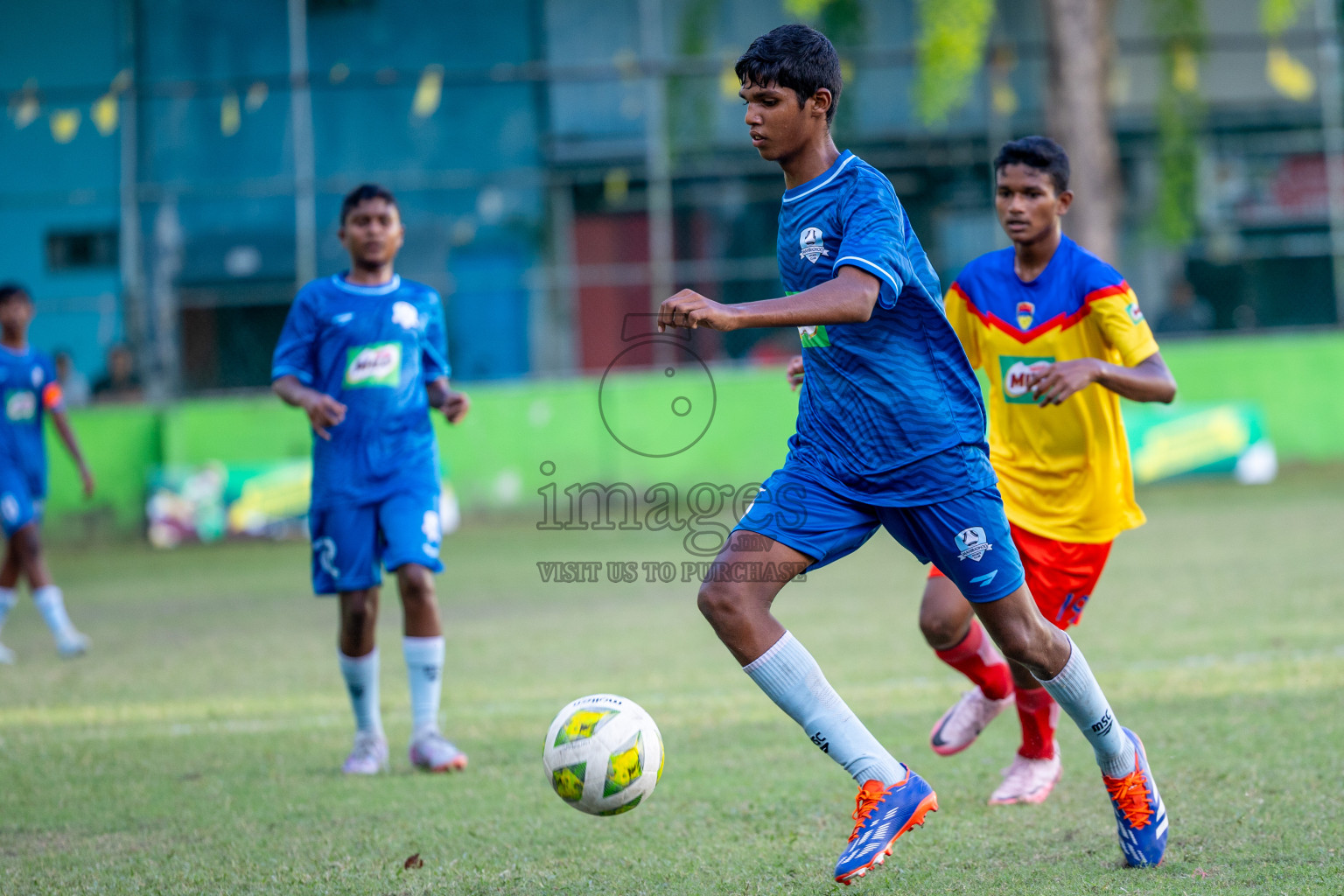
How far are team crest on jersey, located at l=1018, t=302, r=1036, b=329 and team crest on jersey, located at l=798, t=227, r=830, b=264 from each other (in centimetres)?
133

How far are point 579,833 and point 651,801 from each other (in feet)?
1.35

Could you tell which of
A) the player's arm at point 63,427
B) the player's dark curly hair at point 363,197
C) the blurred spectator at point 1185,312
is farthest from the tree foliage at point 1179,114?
the player's dark curly hair at point 363,197

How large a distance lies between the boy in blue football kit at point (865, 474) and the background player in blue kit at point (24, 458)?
6414 mm

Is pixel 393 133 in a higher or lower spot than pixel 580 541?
higher

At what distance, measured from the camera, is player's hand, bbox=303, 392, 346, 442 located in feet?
17.6

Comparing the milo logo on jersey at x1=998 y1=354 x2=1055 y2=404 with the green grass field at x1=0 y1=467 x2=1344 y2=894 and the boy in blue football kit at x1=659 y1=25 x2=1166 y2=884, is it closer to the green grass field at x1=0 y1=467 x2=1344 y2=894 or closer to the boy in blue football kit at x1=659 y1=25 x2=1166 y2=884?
the boy in blue football kit at x1=659 y1=25 x2=1166 y2=884

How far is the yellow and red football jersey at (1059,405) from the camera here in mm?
4742

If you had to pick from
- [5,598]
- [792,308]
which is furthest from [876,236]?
[5,598]

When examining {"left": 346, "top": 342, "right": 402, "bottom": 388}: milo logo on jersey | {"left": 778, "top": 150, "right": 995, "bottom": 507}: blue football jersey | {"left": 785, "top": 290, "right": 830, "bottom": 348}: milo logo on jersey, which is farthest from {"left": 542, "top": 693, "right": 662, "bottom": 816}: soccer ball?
{"left": 346, "top": 342, "right": 402, "bottom": 388}: milo logo on jersey

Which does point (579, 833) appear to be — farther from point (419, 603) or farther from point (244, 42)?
point (244, 42)

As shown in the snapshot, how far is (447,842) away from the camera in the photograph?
441cm

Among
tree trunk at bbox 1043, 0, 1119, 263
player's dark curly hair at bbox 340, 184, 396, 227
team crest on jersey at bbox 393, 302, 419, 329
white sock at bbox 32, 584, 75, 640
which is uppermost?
tree trunk at bbox 1043, 0, 1119, 263

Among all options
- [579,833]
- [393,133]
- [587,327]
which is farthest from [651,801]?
[393,133]

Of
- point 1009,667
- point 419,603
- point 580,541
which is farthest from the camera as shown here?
point 580,541
